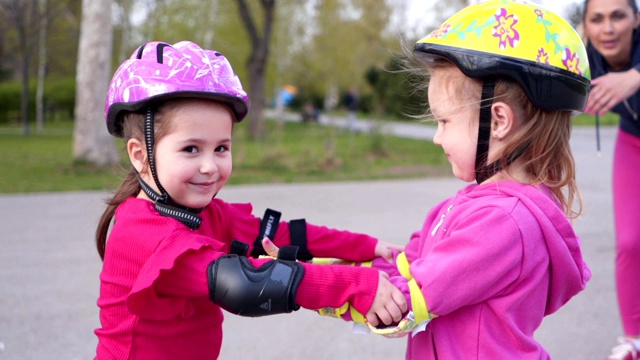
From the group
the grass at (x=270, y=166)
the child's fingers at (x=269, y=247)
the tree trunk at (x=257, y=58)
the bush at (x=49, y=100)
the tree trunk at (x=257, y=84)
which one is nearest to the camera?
the child's fingers at (x=269, y=247)

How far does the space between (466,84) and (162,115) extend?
95 cm

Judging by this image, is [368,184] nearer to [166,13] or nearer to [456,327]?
[456,327]

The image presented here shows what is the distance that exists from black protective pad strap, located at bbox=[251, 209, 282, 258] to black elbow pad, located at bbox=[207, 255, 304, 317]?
22.8 inches

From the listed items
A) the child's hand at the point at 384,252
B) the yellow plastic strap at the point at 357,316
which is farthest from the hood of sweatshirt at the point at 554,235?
the child's hand at the point at 384,252

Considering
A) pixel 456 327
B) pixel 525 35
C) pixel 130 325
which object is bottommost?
pixel 130 325

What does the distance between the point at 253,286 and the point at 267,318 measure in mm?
2794

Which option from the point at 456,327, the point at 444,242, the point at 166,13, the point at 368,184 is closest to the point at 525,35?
the point at 444,242

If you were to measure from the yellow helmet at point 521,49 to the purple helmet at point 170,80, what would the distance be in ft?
2.17

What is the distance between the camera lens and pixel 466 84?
2.04 m

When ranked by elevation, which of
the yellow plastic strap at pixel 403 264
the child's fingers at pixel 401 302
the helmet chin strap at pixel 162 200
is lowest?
the yellow plastic strap at pixel 403 264

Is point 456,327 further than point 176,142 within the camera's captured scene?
No

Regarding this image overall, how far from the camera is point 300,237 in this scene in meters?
2.56

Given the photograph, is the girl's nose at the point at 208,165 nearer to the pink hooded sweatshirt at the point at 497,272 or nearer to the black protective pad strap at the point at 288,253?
the black protective pad strap at the point at 288,253

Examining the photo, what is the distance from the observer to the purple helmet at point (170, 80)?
2096 mm
